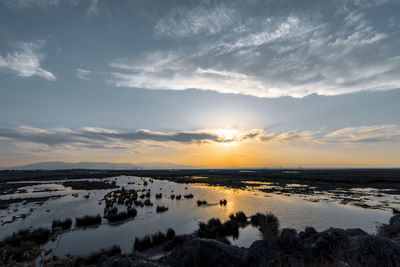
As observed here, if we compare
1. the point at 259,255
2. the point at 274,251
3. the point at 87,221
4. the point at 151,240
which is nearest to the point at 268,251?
the point at 274,251

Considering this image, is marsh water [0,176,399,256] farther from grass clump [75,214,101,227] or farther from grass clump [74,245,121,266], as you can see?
grass clump [74,245,121,266]

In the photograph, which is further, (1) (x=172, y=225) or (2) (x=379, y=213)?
(2) (x=379, y=213)

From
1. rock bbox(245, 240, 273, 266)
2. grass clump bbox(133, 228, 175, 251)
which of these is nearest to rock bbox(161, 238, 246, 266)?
rock bbox(245, 240, 273, 266)

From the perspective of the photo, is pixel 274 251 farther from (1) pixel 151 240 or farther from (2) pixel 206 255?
(1) pixel 151 240

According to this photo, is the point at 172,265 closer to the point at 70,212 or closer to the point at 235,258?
the point at 235,258

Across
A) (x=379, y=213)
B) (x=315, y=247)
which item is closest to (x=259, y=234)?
(x=315, y=247)

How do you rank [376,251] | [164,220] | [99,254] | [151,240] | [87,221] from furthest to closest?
[164,220]
[87,221]
[151,240]
[99,254]
[376,251]

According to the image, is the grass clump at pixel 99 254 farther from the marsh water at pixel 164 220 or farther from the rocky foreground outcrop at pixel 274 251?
the rocky foreground outcrop at pixel 274 251

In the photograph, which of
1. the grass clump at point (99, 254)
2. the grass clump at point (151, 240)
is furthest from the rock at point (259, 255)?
the grass clump at point (99, 254)

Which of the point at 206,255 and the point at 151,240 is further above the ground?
the point at 206,255
